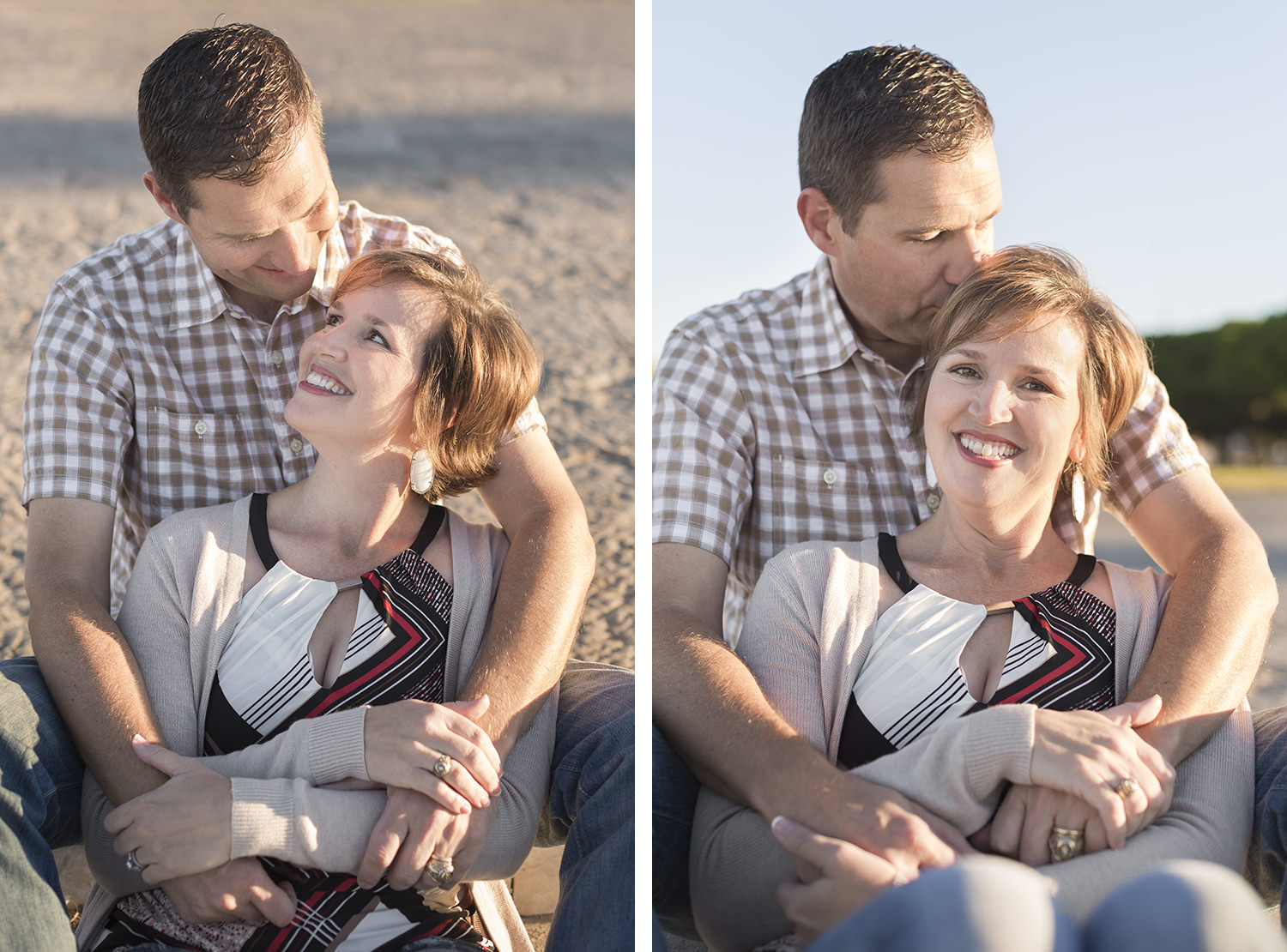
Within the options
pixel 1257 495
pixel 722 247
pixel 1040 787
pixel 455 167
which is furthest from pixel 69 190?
pixel 1257 495

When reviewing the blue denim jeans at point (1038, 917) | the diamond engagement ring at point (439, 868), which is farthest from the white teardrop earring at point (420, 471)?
the blue denim jeans at point (1038, 917)

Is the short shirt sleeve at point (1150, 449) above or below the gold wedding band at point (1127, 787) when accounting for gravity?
above

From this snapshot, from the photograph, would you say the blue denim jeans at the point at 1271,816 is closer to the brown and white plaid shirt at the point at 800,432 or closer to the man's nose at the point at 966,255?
the brown and white plaid shirt at the point at 800,432

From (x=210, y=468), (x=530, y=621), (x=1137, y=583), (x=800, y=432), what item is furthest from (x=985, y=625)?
(x=210, y=468)

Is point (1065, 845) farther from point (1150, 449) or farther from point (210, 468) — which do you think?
point (210, 468)

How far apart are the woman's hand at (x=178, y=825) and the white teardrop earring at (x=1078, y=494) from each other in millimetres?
1852

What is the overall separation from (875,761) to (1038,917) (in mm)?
592

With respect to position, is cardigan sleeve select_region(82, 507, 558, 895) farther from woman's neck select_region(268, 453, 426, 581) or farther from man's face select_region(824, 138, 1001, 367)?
man's face select_region(824, 138, 1001, 367)

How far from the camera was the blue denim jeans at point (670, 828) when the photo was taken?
8.29ft

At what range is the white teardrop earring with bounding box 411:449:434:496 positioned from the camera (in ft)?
8.67

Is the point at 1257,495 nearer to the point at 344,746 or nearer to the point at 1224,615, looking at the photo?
the point at 1224,615

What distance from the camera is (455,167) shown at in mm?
8438

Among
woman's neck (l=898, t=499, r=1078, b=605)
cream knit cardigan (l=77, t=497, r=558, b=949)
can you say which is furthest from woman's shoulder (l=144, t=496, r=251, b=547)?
woman's neck (l=898, t=499, r=1078, b=605)

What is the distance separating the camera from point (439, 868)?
2.30 metres
